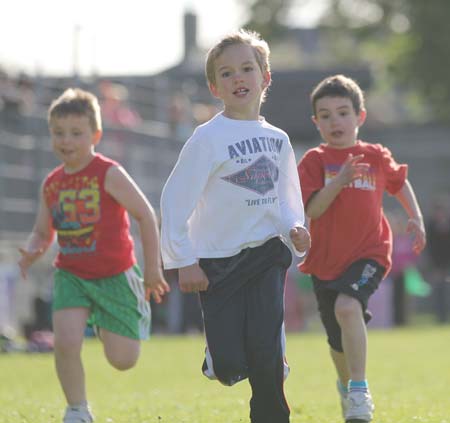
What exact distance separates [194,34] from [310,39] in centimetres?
4948

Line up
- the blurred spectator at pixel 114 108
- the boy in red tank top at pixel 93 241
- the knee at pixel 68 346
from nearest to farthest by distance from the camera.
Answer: the knee at pixel 68 346
the boy in red tank top at pixel 93 241
the blurred spectator at pixel 114 108

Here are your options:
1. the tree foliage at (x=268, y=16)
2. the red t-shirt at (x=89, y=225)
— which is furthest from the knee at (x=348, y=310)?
the tree foliage at (x=268, y=16)

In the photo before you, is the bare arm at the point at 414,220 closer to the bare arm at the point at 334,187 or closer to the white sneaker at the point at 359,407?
the bare arm at the point at 334,187

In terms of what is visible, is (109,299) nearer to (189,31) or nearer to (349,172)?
(349,172)

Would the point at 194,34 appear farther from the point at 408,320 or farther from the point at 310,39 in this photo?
the point at 310,39

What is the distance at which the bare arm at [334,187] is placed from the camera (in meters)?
7.95

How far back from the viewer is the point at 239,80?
693cm

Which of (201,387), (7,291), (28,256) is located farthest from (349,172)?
(7,291)

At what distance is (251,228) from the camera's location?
22.5 ft

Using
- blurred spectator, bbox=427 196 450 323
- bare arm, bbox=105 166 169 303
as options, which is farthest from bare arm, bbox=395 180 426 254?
blurred spectator, bbox=427 196 450 323

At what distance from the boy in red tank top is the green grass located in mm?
579

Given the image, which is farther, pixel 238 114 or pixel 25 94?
pixel 25 94

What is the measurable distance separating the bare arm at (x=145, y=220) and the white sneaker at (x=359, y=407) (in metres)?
1.17

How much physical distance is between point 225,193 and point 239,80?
545 millimetres
